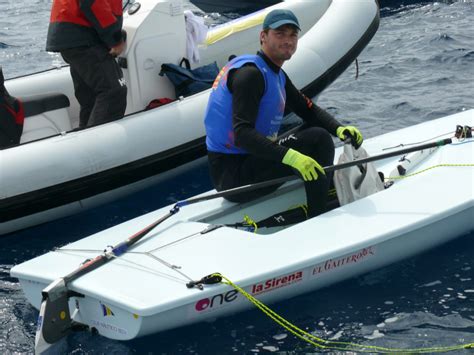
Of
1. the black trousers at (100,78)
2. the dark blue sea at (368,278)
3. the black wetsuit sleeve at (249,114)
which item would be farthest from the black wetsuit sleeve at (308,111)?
the black trousers at (100,78)

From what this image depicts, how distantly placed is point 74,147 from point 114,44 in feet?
2.49

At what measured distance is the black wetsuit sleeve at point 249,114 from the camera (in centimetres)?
431

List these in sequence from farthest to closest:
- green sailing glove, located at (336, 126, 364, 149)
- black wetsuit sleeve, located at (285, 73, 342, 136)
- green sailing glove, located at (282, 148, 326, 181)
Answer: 1. black wetsuit sleeve, located at (285, 73, 342, 136)
2. green sailing glove, located at (336, 126, 364, 149)
3. green sailing glove, located at (282, 148, 326, 181)

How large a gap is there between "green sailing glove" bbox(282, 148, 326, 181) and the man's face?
531mm

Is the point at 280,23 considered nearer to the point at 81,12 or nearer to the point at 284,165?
the point at 284,165

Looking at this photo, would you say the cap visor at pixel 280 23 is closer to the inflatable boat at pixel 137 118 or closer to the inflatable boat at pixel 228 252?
the inflatable boat at pixel 228 252

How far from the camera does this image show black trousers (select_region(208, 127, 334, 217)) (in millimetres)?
4473

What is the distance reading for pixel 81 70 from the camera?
5688mm

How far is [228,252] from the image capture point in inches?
159

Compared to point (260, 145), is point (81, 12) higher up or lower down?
higher up

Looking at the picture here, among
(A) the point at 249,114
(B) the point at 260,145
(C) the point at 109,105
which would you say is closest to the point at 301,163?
(B) the point at 260,145

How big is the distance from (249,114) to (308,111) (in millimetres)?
619

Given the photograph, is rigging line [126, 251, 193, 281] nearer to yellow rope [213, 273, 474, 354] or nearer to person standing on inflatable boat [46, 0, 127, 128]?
yellow rope [213, 273, 474, 354]

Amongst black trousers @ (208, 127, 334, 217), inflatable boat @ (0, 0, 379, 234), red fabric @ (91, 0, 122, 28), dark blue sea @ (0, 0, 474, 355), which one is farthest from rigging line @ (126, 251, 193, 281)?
red fabric @ (91, 0, 122, 28)
